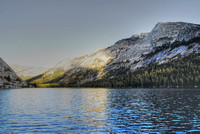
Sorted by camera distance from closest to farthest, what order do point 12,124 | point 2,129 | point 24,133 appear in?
point 24,133
point 2,129
point 12,124

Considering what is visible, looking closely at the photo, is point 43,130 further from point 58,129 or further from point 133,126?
point 133,126

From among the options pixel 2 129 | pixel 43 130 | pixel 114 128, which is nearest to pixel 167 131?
pixel 114 128

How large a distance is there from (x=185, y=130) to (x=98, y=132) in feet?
47.3

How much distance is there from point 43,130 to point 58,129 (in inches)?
99.0

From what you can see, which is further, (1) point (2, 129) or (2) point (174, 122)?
(2) point (174, 122)

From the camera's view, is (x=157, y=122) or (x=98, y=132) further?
(x=157, y=122)

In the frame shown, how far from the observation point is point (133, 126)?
3466cm

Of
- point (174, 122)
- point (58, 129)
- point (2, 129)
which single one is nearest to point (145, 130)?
point (174, 122)

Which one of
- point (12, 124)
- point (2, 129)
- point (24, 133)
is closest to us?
point (24, 133)

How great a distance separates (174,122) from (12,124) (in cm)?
3183

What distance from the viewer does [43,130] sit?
31.8 metres

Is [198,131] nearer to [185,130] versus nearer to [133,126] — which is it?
[185,130]

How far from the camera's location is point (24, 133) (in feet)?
98.4

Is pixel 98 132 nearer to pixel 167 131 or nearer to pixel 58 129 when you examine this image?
pixel 58 129
